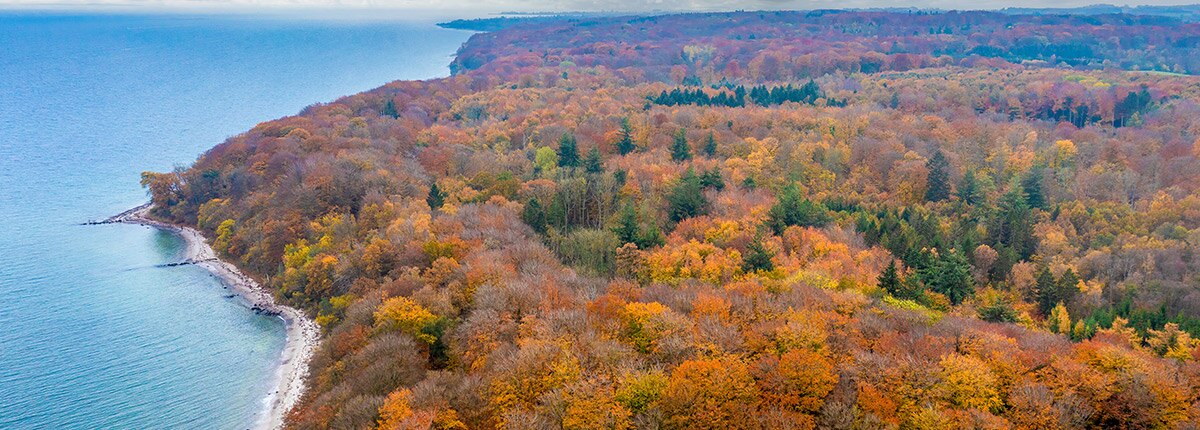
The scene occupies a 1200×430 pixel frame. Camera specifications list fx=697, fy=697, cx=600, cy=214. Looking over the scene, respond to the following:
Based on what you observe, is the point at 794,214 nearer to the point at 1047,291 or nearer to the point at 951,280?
the point at 951,280

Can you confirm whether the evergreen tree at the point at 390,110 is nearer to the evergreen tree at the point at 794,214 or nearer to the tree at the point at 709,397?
the evergreen tree at the point at 794,214

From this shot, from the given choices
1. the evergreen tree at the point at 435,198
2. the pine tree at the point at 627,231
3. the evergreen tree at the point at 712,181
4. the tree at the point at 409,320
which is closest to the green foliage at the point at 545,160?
the evergreen tree at the point at 435,198

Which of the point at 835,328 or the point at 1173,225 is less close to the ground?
the point at 835,328

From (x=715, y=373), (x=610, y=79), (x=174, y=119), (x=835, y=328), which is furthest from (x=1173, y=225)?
(x=174, y=119)

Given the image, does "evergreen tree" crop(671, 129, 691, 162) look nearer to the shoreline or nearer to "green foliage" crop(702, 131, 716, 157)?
"green foliage" crop(702, 131, 716, 157)

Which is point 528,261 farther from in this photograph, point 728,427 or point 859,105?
point 859,105

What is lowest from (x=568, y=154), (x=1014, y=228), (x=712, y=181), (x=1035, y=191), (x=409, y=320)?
(x=1014, y=228)

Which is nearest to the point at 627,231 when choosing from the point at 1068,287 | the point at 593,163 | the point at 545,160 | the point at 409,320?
the point at 409,320
